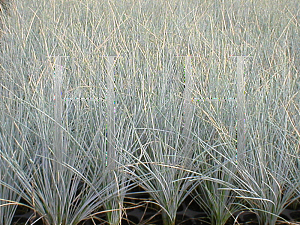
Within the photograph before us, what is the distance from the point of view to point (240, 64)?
1.32 meters

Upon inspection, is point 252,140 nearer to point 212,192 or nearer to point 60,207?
point 212,192

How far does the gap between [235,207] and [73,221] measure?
67cm

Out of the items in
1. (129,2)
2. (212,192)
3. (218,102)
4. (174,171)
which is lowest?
(212,192)

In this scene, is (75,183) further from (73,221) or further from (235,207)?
(235,207)

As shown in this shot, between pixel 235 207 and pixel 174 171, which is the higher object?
pixel 174 171

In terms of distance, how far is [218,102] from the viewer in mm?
1473

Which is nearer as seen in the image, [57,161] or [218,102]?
[57,161]

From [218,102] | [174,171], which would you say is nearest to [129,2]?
[218,102]

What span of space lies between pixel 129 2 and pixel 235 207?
297cm

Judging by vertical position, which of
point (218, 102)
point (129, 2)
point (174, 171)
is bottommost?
point (174, 171)

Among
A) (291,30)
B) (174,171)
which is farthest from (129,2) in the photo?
(174,171)

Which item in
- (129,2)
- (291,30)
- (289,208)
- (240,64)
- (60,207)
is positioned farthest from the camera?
(129,2)

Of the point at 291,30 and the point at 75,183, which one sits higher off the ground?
the point at 291,30

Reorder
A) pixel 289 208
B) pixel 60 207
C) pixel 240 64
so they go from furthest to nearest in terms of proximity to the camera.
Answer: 1. pixel 289 208
2. pixel 240 64
3. pixel 60 207
